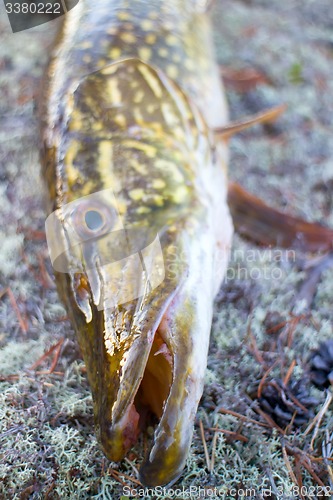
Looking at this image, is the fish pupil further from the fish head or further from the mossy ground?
the mossy ground

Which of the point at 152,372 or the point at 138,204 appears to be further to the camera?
the point at 138,204

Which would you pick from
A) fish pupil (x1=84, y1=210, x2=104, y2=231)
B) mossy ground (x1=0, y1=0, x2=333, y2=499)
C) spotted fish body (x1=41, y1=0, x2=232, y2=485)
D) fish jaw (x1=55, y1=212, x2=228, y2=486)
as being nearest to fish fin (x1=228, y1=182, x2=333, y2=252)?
mossy ground (x1=0, y1=0, x2=333, y2=499)

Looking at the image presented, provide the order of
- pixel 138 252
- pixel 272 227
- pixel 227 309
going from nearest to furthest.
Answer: pixel 138 252 → pixel 227 309 → pixel 272 227

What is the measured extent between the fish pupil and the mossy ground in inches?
24.0

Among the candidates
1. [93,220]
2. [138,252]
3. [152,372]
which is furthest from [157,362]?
[93,220]

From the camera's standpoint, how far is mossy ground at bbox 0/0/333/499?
6.32ft

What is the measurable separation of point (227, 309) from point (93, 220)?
87cm

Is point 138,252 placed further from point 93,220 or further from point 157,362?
point 157,362

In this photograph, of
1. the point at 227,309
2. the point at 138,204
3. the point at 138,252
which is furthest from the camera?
the point at 227,309

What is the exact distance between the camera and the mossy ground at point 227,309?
193 cm

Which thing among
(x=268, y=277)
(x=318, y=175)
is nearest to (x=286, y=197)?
(x=318, y=175)

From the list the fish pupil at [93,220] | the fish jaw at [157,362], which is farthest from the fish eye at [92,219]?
the fish jaw at [157,362]

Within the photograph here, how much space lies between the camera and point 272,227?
2.81 metres

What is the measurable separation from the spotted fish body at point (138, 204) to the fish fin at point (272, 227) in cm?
26
